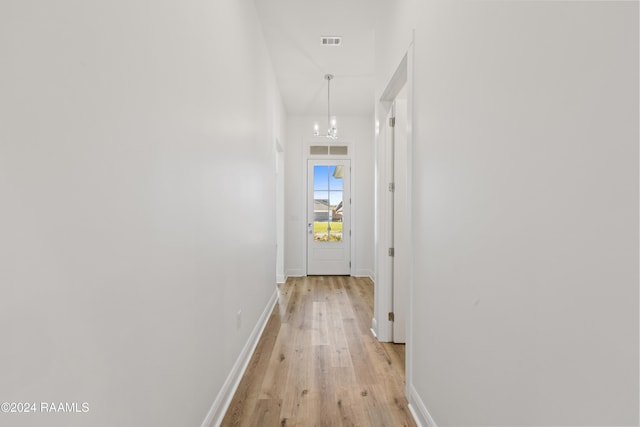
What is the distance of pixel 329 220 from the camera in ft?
21.0

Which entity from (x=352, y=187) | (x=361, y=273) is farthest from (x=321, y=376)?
(x=352, y=187)

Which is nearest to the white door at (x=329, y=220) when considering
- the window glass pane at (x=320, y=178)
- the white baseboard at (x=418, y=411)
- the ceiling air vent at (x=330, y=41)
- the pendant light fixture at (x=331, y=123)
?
the window glass pane at (x=320, y=178)

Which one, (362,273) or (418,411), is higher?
(418,411)

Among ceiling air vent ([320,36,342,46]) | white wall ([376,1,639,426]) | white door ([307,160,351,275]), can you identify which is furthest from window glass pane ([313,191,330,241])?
white wall ([376,1,639,426])

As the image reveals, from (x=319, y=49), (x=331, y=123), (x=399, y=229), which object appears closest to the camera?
(x=399, y=229)

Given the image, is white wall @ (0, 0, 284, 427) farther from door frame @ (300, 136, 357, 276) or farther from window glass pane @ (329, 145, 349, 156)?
window glass pane @ (329, 145, 349, 156)

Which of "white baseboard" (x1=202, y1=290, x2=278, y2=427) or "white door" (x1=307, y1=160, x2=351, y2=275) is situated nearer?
"white baseboard" (x1=202, y1=290, x2=278, y2=427)

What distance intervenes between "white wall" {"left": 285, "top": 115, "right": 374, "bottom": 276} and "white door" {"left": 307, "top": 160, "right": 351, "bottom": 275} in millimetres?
148

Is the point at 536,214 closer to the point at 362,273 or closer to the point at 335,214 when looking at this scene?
the point at 335,214

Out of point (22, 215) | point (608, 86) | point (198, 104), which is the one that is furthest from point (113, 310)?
point (608, 86)

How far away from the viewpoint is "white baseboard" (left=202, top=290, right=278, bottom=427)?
1811 millimetres

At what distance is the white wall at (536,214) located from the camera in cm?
67

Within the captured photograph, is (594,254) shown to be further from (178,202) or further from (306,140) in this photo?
(306,140)

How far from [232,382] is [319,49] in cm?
353
